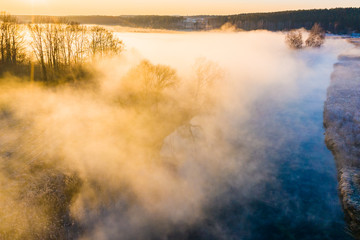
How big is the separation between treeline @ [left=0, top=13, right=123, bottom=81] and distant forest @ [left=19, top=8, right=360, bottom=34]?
322 feet

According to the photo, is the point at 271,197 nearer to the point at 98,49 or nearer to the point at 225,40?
the point at 98,49

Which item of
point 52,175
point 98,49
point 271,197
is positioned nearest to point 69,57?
point 98,49

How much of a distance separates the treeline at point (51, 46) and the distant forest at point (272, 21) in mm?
98228

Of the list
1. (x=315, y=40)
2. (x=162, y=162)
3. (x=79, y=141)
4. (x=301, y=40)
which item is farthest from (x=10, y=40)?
(x=315, y=40)

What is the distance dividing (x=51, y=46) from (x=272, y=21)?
157951 millimetres

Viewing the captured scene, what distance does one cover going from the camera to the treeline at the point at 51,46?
48312 millimetres

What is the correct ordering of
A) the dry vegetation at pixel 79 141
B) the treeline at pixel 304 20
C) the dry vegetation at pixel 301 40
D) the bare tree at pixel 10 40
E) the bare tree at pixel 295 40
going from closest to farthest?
the dry vegetation at pixel 79 141 < the bare tree at pixel 10 40 < the bare tree at pixel 295 40 < the dry vegetation at pixel 301 40 < the treeline at pixel 304 20

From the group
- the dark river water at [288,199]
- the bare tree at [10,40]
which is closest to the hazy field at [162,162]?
the dark river water at [288,199]

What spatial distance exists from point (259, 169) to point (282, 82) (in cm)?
4725

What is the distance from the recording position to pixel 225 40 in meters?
159

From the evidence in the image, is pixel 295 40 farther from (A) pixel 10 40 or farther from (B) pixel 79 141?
(B) pixel 79 141

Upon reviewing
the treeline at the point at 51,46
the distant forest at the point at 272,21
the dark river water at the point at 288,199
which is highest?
the distant forest at the point at 272,21

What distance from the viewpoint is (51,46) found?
53.8 metres

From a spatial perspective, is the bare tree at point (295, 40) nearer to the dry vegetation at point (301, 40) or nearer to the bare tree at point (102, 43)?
the dry vegetation at point (301, 40)
